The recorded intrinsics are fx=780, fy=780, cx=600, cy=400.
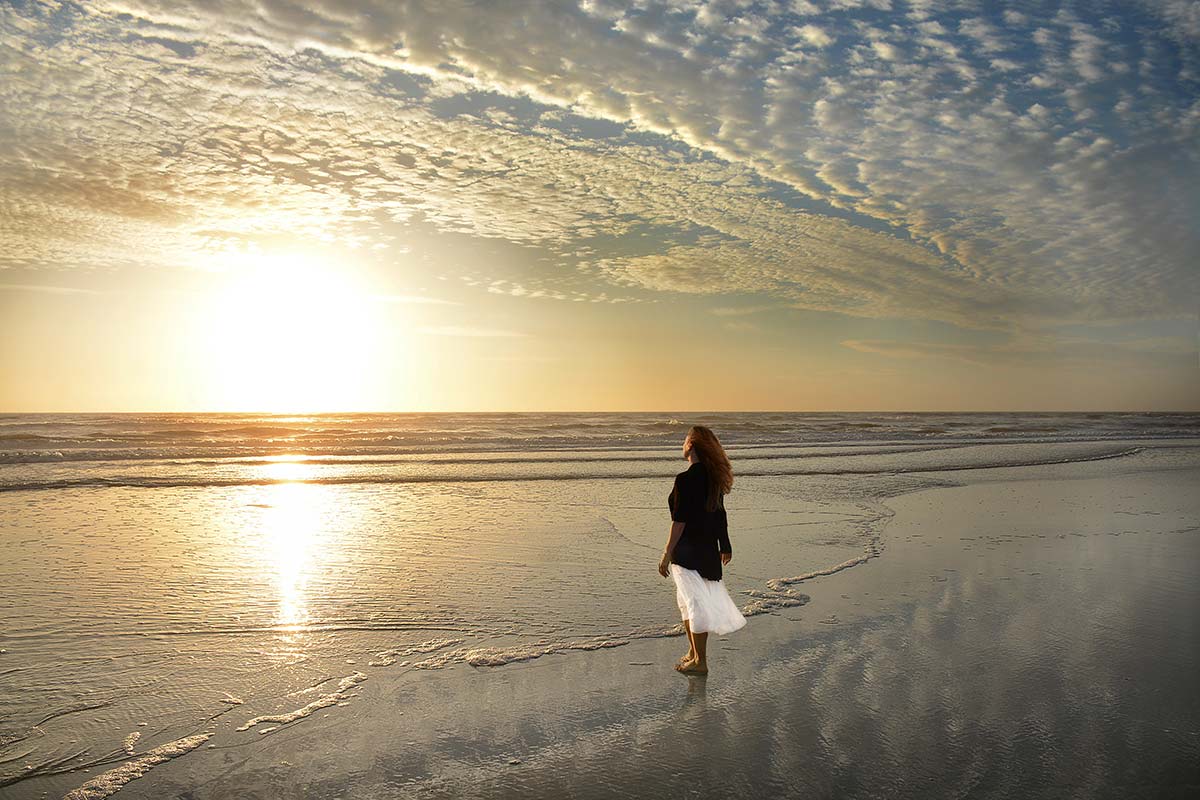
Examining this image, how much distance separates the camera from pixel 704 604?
6.00 meters

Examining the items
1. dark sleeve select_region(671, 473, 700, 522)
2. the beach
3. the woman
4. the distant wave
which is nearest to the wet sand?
the beach

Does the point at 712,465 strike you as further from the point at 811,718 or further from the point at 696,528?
the point at 811,718

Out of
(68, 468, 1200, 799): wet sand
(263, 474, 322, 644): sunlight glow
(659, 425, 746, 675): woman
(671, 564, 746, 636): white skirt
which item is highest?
(659, 425, 746, 675): woman

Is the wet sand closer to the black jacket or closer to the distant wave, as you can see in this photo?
the black jacket

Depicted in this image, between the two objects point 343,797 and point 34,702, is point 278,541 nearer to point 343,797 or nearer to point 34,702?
point 34,702

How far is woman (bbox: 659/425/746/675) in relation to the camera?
6062 millimetres

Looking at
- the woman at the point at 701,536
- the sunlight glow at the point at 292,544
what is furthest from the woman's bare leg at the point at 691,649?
the sunlight glow at the point at 292,544

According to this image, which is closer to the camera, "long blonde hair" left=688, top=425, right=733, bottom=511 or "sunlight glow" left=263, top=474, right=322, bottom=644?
"long blonde hair" left=688, top=425, right=733, bottom=511

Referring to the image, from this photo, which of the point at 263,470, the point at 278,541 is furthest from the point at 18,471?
the point at 278,541

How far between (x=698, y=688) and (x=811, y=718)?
2.80ft

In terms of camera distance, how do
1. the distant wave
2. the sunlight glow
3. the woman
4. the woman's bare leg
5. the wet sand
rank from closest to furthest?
the wet sand < the woman's bare leg < the woman < the sunlight glow < the distant wave

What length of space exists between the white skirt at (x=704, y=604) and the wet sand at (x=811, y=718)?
1.04 ft

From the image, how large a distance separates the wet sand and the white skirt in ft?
1.04

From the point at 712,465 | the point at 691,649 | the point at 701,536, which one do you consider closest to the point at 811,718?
the point at 691,649
